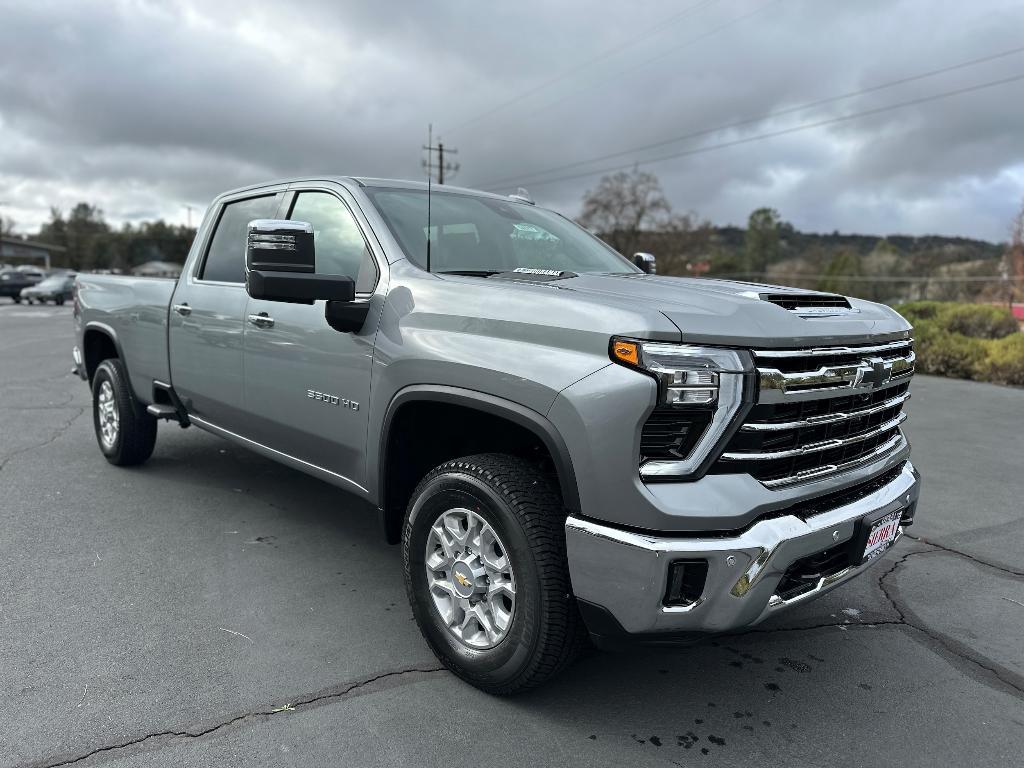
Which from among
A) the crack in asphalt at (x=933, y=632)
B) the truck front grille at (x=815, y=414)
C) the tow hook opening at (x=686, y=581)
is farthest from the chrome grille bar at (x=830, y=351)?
the crack in asphalt at (x=933, y=632)

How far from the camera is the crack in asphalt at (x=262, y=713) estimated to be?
2410mm

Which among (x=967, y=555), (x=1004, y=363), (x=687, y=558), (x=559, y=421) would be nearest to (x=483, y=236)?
(x=559, y=421)

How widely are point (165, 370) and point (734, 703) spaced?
12.7 feet

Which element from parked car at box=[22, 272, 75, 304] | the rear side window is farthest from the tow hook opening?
parked car at box=[22, 272, 75, 304]

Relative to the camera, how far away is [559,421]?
2439mm

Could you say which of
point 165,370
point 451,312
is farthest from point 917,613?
point 165,370

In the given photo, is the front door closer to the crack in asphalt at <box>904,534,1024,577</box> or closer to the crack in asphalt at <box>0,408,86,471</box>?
the crack in asphalt at <box>0,408,86,471</box>

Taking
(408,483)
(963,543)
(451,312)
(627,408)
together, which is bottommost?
(963,543)

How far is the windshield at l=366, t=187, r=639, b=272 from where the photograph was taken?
3.50 m

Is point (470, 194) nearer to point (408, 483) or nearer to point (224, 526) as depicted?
point (408, 483)

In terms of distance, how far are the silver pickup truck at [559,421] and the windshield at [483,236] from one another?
0.05 ft

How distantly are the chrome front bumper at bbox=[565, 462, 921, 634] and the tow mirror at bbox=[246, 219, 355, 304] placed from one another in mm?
1336

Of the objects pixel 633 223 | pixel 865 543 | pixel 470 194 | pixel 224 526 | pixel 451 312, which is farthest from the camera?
pixel 633 223

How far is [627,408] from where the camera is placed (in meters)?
2.29
